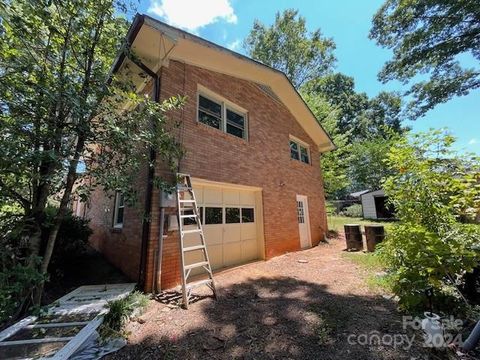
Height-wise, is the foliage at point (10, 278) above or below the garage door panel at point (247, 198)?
below

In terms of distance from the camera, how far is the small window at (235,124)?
26.7 feet

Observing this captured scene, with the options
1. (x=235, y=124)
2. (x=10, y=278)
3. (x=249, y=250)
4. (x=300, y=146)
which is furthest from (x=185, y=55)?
(x=300, y=146)

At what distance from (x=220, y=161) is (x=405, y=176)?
4.67 m

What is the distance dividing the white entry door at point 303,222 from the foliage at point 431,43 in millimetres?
10126

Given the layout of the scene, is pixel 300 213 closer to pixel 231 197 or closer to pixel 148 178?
pixel 231 197

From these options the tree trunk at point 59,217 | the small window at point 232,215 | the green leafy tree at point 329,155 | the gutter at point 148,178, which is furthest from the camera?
the green leafy tree at point 329,155

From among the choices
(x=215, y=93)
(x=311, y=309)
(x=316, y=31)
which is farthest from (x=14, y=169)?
(x=316, y=31)

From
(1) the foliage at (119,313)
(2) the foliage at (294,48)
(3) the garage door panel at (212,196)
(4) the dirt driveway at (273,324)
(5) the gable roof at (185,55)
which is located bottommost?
(4) the dirt driveway at (273,324)

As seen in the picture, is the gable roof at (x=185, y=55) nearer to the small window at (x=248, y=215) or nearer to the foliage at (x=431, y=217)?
the small window at (x=248, y=215)

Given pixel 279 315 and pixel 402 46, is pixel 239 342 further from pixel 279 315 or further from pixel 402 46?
pixel 402 46

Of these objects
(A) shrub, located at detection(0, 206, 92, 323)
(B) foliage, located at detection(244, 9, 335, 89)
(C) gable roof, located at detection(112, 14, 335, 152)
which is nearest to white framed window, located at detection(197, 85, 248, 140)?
(C) gable roof, located at detection(112, 14, 335, 152)

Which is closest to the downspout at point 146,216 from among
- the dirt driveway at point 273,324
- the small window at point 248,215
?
the dirt driveway at point 273,324

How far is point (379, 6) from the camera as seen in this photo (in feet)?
41.5

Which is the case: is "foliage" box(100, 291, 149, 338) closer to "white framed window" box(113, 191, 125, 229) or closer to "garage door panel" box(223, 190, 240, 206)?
"white framed window" box(113, 191, 125, 229)
